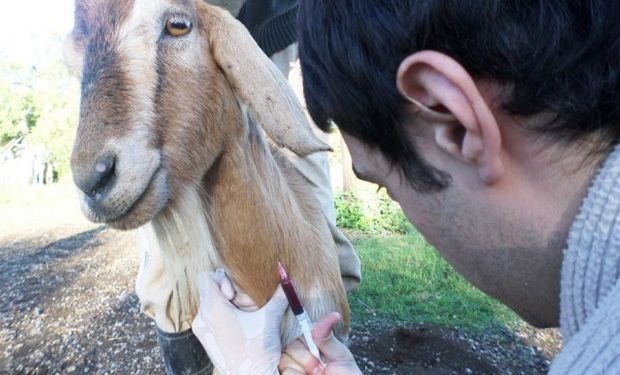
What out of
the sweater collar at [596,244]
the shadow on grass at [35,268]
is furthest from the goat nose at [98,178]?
the shadow on grass at [35,268]

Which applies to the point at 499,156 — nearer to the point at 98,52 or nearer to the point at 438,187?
the point at 438,187

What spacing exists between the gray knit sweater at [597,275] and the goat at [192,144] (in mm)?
1076

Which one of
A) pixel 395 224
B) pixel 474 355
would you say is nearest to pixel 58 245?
pixel 395 224

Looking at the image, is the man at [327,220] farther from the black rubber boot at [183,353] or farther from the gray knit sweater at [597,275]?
the gray knit sweater at [597,275]

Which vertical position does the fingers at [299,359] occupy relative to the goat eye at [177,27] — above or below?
below

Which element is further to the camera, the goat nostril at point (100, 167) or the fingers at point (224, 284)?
the fingers at point (224, 284)

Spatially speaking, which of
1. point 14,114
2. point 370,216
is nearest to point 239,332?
point 370,216

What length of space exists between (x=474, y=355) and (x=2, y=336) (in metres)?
3.83

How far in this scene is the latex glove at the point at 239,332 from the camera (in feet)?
5.71

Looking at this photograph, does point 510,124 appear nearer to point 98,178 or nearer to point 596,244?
point 596,244

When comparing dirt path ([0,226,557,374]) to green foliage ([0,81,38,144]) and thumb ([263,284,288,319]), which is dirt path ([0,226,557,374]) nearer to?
thumb ([263,284,288,319])

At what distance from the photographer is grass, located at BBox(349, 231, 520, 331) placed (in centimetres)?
421

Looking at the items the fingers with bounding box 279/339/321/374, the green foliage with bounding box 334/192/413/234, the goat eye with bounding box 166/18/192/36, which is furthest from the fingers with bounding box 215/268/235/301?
the green foliage with bounding box 334/192/413/234

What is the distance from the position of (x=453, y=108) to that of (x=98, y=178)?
1.07m
